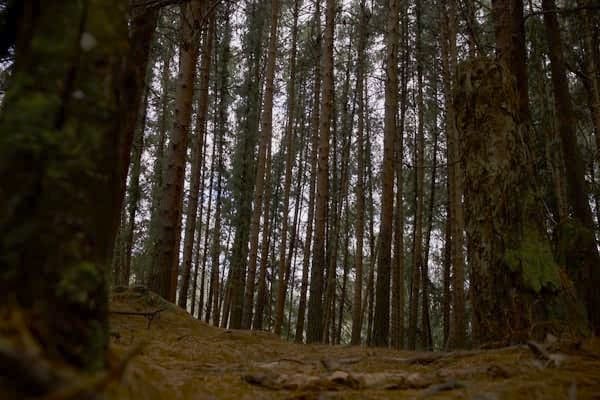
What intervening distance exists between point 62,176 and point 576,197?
6510 millimetres

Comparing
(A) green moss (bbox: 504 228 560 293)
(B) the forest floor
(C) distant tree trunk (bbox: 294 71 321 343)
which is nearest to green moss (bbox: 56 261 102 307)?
(B) the forest floor

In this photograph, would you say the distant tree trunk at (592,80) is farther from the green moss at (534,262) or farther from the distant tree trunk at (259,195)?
the distant tree trunk at (259,195)

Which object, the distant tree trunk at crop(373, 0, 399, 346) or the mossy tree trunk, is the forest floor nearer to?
the mossy tree trunk

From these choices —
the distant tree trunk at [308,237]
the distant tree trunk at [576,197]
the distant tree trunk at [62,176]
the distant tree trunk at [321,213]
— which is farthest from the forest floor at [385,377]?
the distant tree trunk at [308,237]

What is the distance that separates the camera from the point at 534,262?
358 centimetres

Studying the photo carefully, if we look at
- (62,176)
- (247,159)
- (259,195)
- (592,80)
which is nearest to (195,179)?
(259,195)

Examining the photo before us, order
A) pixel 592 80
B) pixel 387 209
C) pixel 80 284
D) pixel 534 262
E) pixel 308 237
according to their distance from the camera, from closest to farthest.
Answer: pixel 80 284, pixel 534 262, pixel 592 80, pixel 387 209, pixel 308 237

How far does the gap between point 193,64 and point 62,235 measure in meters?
7.29

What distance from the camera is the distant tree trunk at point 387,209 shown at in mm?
8945

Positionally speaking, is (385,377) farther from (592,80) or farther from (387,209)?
(592,80)

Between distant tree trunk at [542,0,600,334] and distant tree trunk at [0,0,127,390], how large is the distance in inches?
172

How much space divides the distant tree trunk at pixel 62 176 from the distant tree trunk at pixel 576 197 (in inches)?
172

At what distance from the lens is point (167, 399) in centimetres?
139

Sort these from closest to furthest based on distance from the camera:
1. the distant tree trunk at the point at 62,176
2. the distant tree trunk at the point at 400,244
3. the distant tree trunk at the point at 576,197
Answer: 1. the distant tree trunk at the point at 62,176
2. the distant tree trunk at the point at 576,197
3. the distant tree trunk at the point at 400,244
